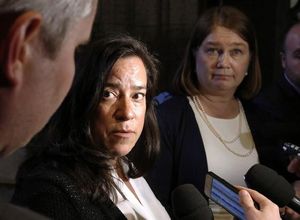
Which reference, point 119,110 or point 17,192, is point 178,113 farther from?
point 17,192

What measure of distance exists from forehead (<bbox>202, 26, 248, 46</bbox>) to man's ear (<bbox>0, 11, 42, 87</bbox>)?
65.8 inches

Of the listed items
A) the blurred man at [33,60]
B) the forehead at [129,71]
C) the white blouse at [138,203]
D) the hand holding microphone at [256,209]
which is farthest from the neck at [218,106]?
the blurred man at [33,60]

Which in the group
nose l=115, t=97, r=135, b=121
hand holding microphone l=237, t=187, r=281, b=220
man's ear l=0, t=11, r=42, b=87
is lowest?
hand holding microphone l=237, t=187, r=281, b=220

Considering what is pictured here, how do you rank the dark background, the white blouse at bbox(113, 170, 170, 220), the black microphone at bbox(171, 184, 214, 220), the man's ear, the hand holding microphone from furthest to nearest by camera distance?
1. the dark background
2. the white blouse at bbox(113, 170, 170, 220)
3. the black microphone at bbox(171, 184, 214, 220)
4. the hand holding microphone
5. the man's ear

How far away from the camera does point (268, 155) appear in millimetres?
2109

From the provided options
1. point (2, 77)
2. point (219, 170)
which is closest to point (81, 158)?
point (219, 170)

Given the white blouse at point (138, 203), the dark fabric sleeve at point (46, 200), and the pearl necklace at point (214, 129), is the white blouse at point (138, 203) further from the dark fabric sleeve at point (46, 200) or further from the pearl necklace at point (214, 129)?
the pearl necklace at point (214, 129)

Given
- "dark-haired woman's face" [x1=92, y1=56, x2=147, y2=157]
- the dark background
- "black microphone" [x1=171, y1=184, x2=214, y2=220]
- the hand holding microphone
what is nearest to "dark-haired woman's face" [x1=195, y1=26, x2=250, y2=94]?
the dark background

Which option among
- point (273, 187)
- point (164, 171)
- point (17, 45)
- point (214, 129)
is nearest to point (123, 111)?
point (273, 187)

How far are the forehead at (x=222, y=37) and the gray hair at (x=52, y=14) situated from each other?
63.6 inches

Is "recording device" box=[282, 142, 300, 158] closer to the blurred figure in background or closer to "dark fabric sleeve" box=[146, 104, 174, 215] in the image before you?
the blurred figure in background

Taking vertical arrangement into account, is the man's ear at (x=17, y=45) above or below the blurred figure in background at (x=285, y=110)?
above

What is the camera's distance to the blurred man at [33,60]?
19.4 inches

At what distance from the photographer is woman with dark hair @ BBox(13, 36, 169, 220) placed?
1.29 m
